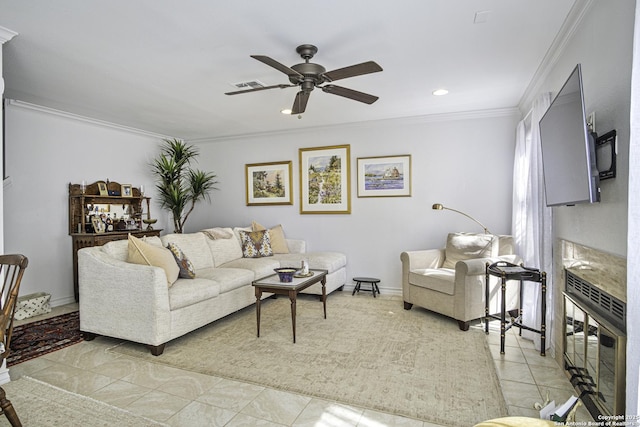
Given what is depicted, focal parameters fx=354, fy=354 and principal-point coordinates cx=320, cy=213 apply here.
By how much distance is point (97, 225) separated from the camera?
4742mm

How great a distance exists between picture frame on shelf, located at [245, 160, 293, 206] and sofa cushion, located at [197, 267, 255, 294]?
187cm

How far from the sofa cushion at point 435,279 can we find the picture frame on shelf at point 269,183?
2.45m

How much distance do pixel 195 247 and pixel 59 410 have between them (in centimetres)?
232

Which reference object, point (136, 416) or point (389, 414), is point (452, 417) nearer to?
point (389, 414)

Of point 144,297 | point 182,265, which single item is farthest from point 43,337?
point 182,265

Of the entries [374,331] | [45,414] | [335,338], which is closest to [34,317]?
[45,414]

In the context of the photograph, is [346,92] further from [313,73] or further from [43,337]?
[43,337]

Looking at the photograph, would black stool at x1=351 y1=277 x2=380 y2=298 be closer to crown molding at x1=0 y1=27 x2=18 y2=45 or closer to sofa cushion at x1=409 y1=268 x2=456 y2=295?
sofa cushion at x1=409 y1=268 x2=456 y2=295

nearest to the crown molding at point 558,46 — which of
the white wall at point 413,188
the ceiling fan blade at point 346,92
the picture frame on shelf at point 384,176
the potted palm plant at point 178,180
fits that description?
the white wall at point 413,188

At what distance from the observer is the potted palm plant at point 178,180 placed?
5.61 metres

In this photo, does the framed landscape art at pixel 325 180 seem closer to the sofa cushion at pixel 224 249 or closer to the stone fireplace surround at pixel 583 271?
the sofa cushion at pixel 224 249

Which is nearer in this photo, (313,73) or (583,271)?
(583,271)

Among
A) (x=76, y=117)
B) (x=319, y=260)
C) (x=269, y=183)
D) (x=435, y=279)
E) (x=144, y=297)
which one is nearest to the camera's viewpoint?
(x=144, y=297)

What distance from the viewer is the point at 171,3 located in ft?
7.11
